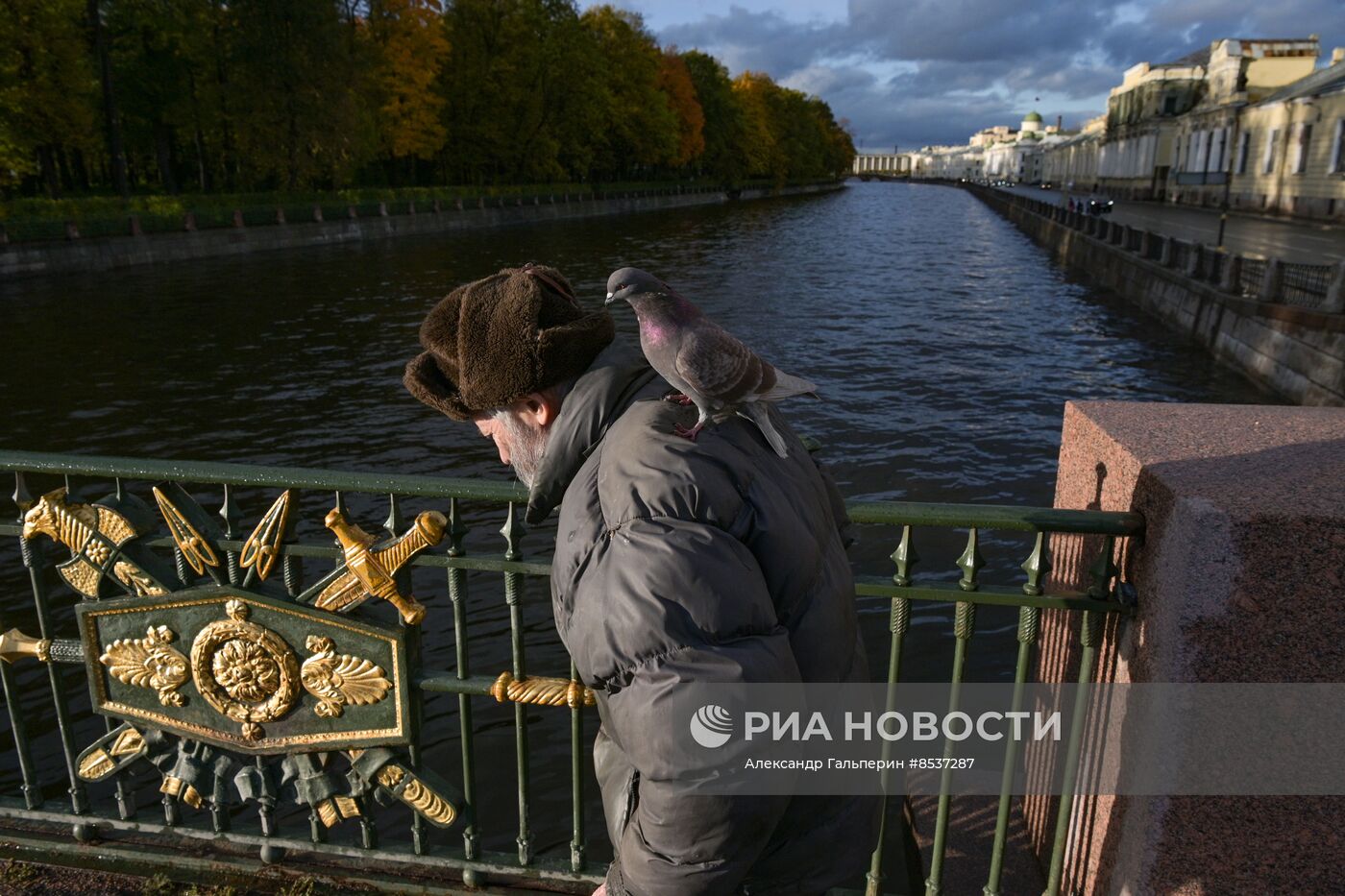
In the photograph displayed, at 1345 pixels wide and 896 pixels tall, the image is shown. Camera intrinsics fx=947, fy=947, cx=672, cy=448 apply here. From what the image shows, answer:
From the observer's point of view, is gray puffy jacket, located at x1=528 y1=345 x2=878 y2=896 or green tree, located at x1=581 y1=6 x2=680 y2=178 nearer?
gray puffy jacket, located at x1=528 y1=345 x2=878 y2=896

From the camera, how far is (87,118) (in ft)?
105

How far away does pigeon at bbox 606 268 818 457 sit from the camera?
1845 mm

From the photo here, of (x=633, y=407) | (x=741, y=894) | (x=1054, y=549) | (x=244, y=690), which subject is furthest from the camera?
(x=1054, y=549)

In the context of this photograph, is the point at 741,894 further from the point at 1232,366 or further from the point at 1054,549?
the point at 1232,366

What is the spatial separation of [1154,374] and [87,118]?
111 feet

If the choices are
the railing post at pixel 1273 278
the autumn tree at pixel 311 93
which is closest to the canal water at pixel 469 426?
the railing post at pixel 1273 278

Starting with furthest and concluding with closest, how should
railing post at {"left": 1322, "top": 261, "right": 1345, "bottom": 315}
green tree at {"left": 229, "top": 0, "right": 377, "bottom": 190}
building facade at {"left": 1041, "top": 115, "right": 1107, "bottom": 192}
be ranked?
building facade at {"left": 1041, "top": 115, "right": 1107, "bottom": 192}
green tree at {"left": 229, "top": 0, "right": 377, "bottom": 190}
railing post at {"left": 1322, "top": 261, "right": 1345, "bottom": 315}

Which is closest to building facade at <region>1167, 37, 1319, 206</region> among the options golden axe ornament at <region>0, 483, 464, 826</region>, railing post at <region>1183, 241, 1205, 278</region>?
railing post at <region>1183, 241, 1205, 278</region>

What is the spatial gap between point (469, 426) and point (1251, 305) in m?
13.3

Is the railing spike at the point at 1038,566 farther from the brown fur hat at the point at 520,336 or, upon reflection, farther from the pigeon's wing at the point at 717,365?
the brown fur hat at the point at 520,336

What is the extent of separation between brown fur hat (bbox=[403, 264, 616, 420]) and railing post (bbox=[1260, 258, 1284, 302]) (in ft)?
56.6

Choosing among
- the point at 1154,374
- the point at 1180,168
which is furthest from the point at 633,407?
the point at 1180,168

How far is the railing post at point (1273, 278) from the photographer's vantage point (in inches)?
613

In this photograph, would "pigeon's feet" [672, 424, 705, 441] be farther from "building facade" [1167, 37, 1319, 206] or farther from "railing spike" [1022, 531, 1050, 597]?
"building facade" [1167, 37, 1319, 206]
